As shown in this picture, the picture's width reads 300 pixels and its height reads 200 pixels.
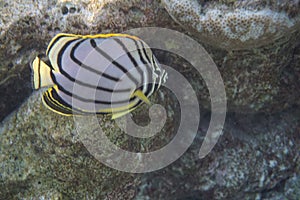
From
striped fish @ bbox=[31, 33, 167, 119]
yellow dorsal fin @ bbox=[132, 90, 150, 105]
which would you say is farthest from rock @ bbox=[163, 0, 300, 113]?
yellow dorsal fin @ bbox=[132, 90, 150, 105]

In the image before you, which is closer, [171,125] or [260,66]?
[260,66]

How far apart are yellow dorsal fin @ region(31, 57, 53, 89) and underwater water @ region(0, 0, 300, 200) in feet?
0.59

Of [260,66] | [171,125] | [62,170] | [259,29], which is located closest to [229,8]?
[259,29]

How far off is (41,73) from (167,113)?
1.30 metres

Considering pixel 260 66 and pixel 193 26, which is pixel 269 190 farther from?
pixel 193 26

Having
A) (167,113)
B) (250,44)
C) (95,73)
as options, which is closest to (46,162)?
(167,113)

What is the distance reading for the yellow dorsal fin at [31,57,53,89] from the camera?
161 centimetres

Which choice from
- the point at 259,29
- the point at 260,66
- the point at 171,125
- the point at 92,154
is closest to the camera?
the point at 259,29

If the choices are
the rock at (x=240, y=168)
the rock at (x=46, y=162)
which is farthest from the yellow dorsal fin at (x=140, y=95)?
the rock at (x=240, y=168)

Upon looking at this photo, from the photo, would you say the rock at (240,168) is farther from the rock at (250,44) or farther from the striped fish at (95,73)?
the striped fish at (95,73)

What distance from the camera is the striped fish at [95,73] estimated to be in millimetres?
1626

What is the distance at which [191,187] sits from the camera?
10.5ft

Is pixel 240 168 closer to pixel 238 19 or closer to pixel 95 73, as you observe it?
pixel 238 19

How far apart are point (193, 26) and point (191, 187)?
1.77 m
